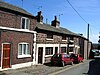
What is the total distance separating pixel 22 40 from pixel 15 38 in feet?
4.82

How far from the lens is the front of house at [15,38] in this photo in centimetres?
2148

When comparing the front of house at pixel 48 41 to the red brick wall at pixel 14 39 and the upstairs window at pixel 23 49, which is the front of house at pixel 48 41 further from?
the red brick wall at pixel 14 39

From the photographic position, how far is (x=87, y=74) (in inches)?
821

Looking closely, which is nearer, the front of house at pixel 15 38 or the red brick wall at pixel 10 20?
the red brick wall at pixel 10 20

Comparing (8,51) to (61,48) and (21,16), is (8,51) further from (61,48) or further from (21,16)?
(61,48)

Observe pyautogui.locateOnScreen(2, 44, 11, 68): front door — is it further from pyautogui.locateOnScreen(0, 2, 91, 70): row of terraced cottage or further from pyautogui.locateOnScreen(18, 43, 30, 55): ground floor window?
pyautogui.locateOnScreen(18, 43, 30, 55): ground floor window

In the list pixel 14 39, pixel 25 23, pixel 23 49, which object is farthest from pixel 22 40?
pixel 25 23

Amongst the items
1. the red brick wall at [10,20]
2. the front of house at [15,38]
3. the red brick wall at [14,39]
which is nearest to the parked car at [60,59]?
the front of house at [15,38]

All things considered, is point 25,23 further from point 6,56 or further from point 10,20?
point 6,56

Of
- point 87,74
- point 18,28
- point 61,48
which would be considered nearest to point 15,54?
point 18,28

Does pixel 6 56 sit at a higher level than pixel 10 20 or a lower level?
lower

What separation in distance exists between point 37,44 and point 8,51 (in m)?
6.30

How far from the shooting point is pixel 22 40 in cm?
2456

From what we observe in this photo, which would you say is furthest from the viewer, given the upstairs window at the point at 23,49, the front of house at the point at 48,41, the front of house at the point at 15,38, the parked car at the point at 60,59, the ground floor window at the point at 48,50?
the ground floor window at the point at 48,50
